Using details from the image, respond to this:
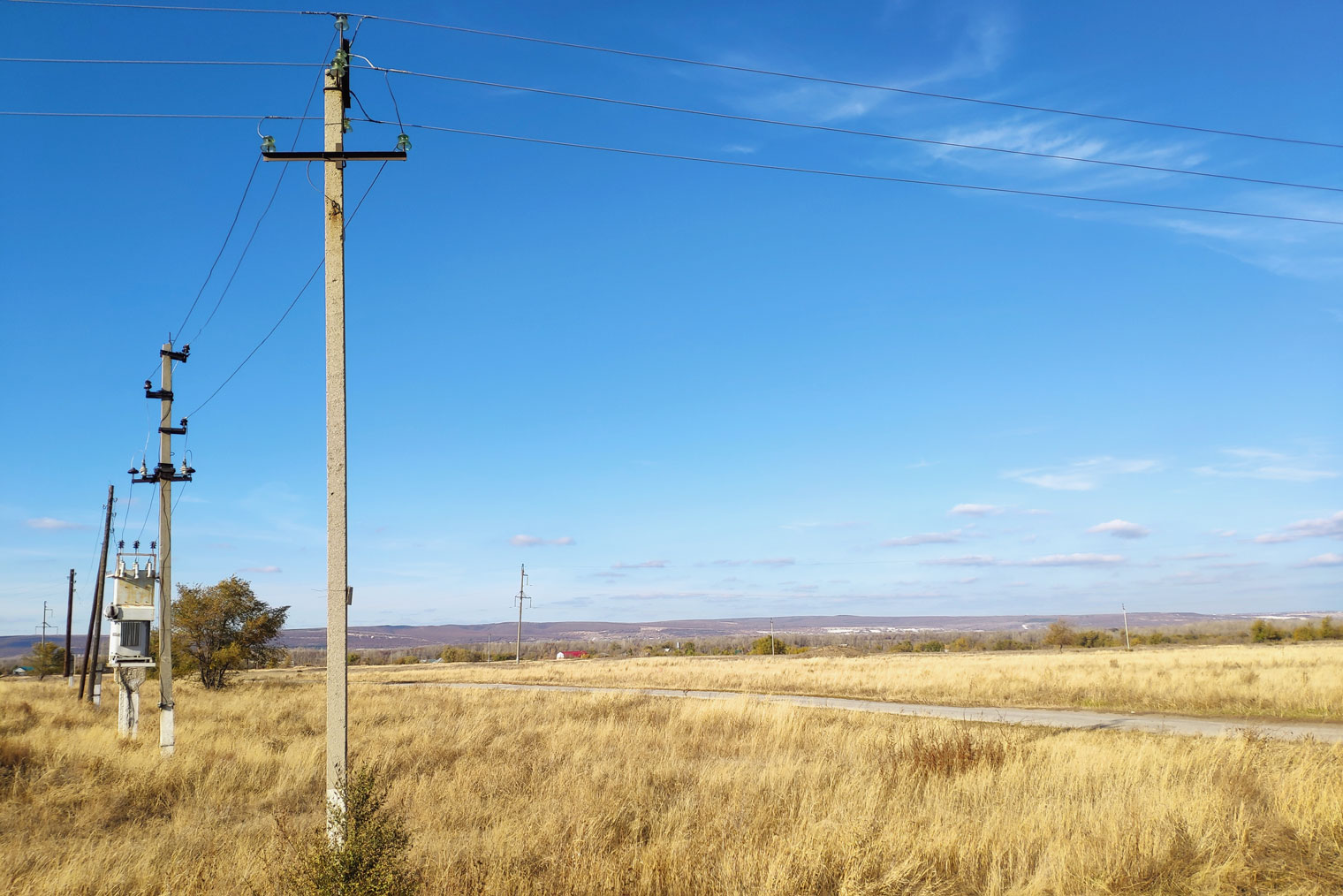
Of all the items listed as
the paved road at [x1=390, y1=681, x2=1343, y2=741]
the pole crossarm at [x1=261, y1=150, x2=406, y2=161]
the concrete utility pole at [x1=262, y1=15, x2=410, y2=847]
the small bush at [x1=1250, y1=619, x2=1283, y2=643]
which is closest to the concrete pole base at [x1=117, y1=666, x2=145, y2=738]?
the concrete utility pole at [x1=262, y1=15, x2=410, y2=847]

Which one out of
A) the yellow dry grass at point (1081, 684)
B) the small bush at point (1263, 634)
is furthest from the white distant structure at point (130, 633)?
the small bush at point (1263, 634)

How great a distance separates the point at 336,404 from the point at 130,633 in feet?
54.0

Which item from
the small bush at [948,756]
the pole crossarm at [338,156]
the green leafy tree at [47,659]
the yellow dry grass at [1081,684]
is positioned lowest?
the green leafy tree at [47,659]

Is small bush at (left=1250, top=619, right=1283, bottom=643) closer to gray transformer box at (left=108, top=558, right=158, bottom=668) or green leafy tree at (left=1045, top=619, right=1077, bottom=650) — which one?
green leafy tree at (left=1045, top=619, right=1077, bottom=650)

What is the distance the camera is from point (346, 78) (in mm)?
9125

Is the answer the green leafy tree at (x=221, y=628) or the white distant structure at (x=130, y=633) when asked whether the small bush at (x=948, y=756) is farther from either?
the green leafy tree at (x=221, y=628)

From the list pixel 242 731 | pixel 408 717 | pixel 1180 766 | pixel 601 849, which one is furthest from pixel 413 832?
pixel 408 717

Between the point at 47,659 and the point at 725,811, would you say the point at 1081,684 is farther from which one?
the point at 47,659

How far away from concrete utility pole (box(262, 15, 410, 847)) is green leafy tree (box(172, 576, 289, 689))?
3960cm

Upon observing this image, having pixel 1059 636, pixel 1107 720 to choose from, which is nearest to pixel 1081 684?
pixel 1107 720

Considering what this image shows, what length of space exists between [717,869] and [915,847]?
2.01 metres

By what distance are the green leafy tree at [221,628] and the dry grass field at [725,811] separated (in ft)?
84.9

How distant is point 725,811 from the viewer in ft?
33.7

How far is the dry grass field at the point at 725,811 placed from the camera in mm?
7594
